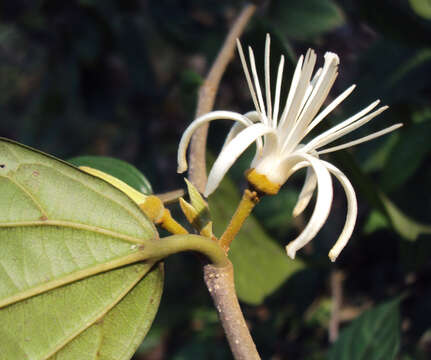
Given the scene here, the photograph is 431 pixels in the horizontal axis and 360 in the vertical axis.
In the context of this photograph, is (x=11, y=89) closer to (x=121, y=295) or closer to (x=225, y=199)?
(x=225, y=199)

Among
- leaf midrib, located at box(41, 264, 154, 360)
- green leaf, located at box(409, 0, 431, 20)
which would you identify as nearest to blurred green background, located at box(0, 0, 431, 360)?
green leaf, located at box(409, 0, 431, 20)

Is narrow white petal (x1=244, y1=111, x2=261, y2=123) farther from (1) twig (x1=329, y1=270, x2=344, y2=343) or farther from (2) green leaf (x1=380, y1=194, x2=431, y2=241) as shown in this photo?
(1) twig (x1=329, y1=270, x2=344, y2=343)

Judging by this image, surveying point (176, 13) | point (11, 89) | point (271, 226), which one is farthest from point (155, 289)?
point (11, 89)

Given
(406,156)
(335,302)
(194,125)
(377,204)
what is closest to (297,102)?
(194,125)

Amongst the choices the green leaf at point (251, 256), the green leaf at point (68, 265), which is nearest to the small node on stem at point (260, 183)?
the green leaf at point (68, 265)

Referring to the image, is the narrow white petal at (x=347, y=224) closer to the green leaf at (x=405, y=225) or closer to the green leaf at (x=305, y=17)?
the green leaf at (x=405, y=225)

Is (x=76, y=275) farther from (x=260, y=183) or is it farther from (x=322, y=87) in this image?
(x=322, y=87)

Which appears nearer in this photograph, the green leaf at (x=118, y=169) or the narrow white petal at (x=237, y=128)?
the narrow white petal at (x=237, y=128)
